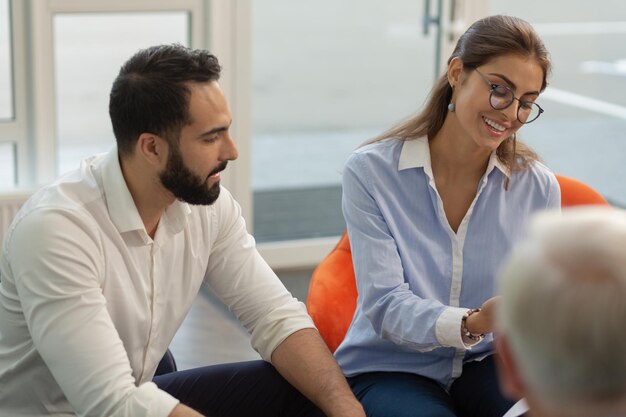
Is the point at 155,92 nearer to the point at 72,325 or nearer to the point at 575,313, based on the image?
the point at 72,325

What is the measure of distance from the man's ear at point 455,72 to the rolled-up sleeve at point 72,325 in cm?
98

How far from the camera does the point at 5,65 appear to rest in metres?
4.00

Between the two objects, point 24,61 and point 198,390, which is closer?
point 198,390

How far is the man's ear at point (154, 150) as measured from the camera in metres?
2.18

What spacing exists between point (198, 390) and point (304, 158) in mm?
2416

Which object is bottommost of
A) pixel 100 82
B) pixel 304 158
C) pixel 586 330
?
pixel 304 158

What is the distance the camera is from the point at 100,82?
13.6 feet

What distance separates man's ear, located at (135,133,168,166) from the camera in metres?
2.18

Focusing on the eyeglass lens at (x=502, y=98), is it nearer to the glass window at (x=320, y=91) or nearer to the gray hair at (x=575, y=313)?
the gray hair at (x=575, y=313)

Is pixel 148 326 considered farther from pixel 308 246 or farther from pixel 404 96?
pixel 404 96

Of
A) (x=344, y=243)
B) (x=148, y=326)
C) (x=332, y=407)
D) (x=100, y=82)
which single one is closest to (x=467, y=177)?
(x=344, y=243)

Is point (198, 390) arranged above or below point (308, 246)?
above

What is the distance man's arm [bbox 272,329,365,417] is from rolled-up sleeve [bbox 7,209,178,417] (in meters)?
0.36

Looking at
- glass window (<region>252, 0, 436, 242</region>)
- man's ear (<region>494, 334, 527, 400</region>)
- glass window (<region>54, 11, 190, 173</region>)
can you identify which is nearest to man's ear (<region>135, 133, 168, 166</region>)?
man's ear (<region>494, 334, 527, 400</region>)
